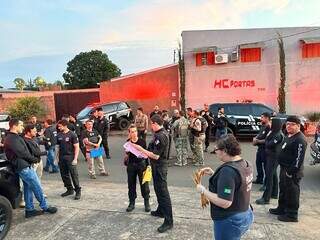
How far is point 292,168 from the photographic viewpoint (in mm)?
6027

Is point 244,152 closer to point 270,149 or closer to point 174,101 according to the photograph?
point 270,149

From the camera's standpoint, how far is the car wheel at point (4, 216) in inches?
217

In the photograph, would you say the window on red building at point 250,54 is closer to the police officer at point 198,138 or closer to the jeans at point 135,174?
the police officer at point 198,138

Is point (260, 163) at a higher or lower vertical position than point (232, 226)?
lower

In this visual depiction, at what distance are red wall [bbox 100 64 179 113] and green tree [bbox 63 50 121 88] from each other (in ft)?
85.3

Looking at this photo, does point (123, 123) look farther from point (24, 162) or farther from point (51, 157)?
point (24, 162)

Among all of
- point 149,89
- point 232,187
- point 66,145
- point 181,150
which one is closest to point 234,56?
point 149,89

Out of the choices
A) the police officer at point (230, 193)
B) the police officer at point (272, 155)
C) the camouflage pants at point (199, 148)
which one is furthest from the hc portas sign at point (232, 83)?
the police officer at point (230, 193)

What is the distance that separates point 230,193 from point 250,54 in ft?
65.1

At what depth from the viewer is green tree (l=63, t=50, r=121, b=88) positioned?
169ft

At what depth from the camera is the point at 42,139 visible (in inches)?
429

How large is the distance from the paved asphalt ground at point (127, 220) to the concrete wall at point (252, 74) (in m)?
14.4

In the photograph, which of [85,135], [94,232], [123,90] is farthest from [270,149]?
[123,90]

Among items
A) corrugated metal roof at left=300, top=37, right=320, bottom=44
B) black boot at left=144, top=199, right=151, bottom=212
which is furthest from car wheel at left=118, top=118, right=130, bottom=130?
black boot at left=144, top=199, right=151, bottom=212
